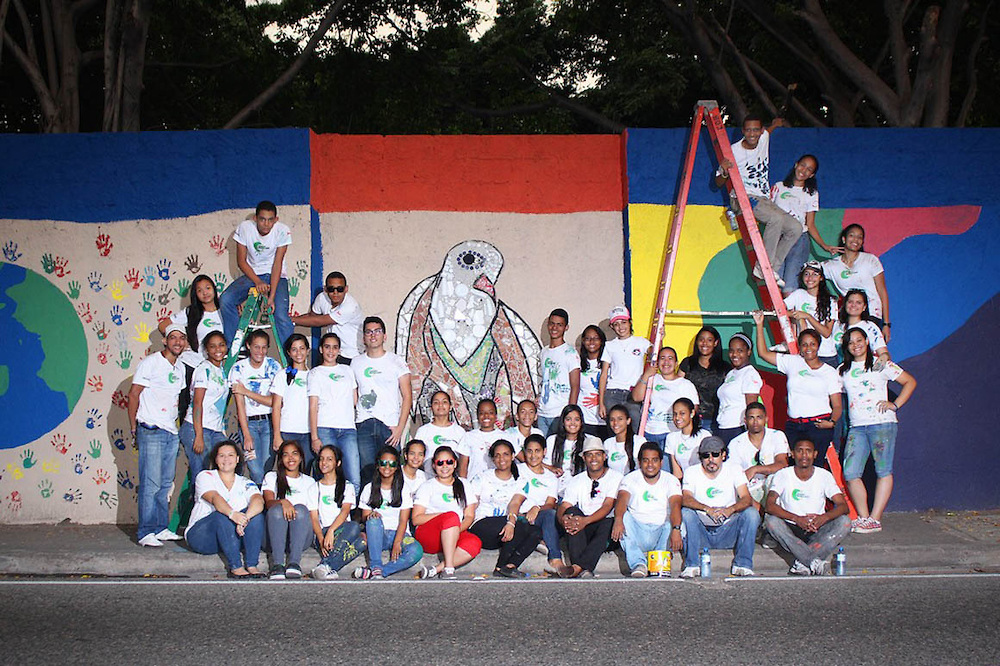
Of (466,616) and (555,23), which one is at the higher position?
(555,23)

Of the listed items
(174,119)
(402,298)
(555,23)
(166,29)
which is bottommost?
(402,298)

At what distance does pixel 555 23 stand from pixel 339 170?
39.0 feet

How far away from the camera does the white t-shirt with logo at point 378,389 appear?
8.19 m

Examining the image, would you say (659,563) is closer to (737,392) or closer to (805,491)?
(805,491)

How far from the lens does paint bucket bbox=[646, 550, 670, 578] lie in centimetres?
701

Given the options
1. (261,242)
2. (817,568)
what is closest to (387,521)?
(261,242)

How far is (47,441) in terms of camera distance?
9.05m

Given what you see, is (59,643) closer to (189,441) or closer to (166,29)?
(189,441)

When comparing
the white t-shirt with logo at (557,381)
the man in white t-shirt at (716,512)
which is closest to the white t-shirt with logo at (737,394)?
the man in white t-shirt at (716,512)

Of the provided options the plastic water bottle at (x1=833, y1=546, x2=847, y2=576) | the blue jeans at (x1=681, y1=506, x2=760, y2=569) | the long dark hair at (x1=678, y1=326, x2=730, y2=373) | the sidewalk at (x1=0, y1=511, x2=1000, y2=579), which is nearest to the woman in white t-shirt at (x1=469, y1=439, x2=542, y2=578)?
the sidewalk at (x1=0, y1=511, x2=1000, y2=579)

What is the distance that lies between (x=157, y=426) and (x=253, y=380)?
2.77 feet

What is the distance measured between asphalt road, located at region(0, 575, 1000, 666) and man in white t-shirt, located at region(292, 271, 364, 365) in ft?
8.21

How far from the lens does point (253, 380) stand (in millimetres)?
8078

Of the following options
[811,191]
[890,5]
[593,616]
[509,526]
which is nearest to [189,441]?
[509,526]
